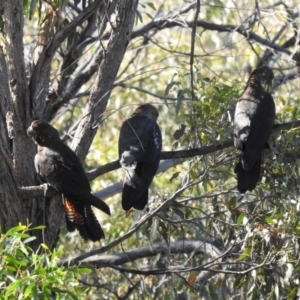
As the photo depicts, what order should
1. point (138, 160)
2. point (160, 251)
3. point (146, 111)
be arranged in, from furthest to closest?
point (146, 111), point (160, 251), point (138, 160)

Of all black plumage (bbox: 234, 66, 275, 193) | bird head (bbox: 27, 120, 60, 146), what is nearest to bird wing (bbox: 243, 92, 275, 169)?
black plumage (bbox: 234, 66, 275, 193)

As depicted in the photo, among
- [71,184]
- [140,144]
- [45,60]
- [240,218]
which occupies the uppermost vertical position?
[45,60]

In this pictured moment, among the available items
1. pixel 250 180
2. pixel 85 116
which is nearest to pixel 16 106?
pixel 85 116

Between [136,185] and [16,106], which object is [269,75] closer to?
[136,185]

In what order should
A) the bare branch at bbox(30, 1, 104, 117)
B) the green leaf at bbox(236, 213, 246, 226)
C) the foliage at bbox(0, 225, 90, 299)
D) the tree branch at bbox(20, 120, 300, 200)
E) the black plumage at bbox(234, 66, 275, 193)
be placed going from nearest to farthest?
the foliage at bbox(0, 225, 90, 299) → the tree branch at bbox(20, 120, 300, 200) → the bare branch at bbox(30, 1, 104, 117) → the green leaf at bbox(236, 213, 246, 226) → the black plumage at bbox(234, 66, 275, 193)

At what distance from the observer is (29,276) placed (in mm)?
4363

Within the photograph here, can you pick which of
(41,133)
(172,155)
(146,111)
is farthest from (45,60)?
(146,111)

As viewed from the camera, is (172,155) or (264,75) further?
(264,75)

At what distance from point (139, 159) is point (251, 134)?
866 millimetres

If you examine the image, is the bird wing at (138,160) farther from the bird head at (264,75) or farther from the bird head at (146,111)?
the bird head at (264,75)

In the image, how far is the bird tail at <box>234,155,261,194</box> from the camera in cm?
664

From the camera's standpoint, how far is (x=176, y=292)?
7152 millimetres

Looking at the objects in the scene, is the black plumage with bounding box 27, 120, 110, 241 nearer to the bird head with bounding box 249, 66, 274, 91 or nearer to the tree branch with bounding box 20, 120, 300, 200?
the tree branch with bounding box 20, 120, 300, 200

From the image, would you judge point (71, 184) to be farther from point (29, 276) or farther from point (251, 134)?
point (29, 276)
